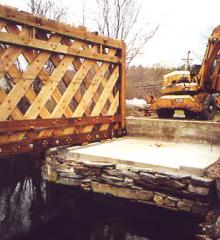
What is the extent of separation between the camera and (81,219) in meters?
5.36

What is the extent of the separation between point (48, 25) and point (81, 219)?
3.47 meters

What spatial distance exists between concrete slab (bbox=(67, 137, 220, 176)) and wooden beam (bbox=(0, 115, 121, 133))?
1.64 feet

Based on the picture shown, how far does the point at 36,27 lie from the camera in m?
5.25

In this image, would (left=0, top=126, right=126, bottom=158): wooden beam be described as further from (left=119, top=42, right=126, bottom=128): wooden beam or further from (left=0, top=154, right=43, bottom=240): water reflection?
(left=0, top=154, right=43, bottom=240): water reflection

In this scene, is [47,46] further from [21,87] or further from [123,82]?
[123,82]

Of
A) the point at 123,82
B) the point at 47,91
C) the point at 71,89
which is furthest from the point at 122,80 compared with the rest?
the point at 47,91

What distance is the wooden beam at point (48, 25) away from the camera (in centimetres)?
480

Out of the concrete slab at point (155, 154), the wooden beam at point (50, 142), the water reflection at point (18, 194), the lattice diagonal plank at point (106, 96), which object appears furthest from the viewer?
the lattice diagonal plank at point (106, 96)

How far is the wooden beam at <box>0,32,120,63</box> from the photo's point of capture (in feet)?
15.6

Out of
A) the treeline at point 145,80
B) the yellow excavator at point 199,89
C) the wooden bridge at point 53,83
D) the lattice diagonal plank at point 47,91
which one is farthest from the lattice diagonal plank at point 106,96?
the treeline at point 145,80

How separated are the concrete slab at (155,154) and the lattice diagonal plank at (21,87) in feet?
4.71

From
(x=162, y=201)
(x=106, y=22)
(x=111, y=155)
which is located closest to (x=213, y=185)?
(x=162, y=201)

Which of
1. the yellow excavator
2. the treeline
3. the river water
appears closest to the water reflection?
the river water

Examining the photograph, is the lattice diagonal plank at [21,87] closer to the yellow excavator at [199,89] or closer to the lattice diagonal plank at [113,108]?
the lattice diagonal plank at [113,108]
